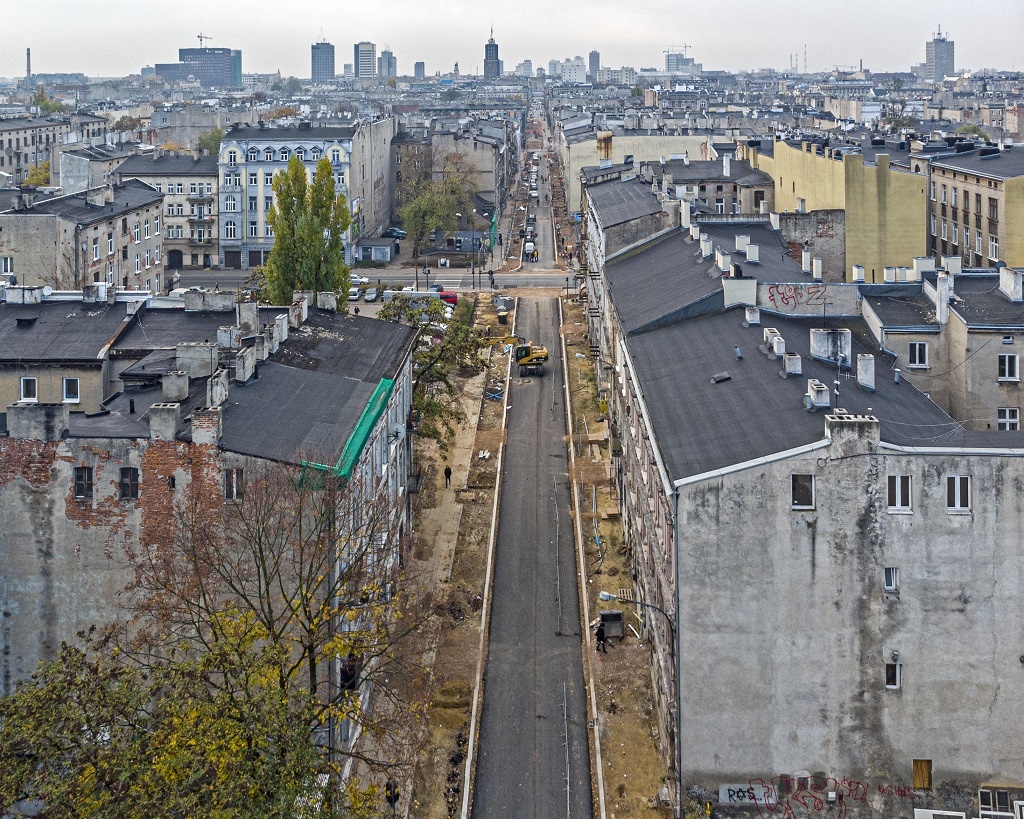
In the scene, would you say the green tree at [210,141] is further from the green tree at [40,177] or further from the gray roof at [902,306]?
the gray roof at [902,306]

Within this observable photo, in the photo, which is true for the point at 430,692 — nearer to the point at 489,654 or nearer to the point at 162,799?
the point at 489,654

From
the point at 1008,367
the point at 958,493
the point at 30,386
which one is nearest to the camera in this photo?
the point at 958,493

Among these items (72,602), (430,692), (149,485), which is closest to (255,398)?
(149,485)

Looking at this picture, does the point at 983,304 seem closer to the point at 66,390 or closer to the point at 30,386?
the point at 66,390

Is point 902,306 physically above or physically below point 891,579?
above

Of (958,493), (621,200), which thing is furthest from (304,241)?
(958,493)

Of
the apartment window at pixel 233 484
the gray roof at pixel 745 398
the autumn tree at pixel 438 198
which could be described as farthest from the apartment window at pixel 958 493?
the autumn tree at pixel 438 198

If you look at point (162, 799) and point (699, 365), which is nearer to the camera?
point (162, 799)
